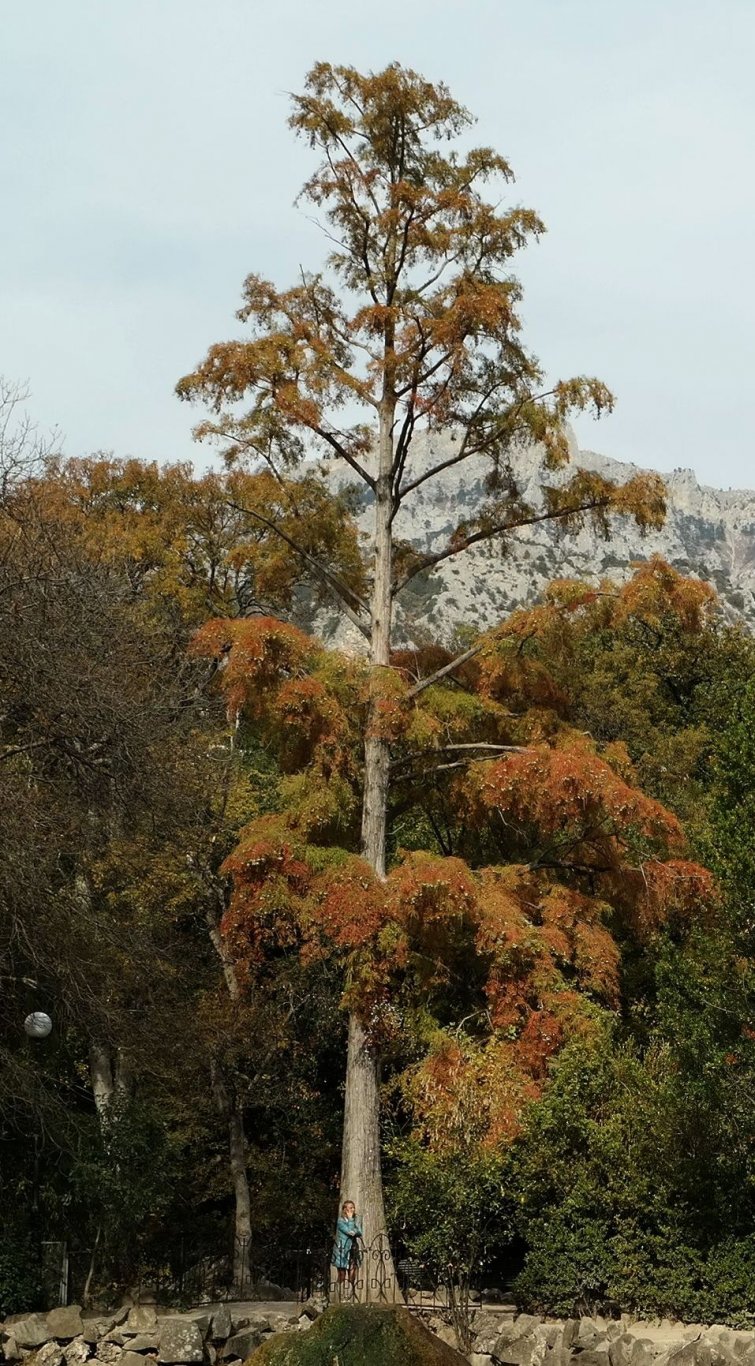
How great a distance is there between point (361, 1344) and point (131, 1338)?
19.5 ft

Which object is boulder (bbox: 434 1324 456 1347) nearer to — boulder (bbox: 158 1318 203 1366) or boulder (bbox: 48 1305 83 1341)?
boulder (bbox: 158 1318 203 1366)

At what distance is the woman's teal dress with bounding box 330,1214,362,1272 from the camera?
1593 cm

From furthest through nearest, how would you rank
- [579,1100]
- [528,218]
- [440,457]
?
[440,457] < [528,218] < [579,1100]

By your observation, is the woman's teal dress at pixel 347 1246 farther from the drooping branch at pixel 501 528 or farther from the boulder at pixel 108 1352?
the drooping branch at pixel 501 528

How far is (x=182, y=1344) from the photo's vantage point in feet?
46.9

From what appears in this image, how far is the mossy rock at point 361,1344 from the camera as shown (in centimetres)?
959

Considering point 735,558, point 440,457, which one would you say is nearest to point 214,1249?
point 440,457

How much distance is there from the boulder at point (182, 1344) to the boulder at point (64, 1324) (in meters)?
0.95

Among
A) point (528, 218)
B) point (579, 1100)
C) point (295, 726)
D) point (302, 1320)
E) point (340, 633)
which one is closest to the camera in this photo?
point (302, 1320)

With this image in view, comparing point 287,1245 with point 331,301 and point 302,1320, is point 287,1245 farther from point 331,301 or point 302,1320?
point 331,301

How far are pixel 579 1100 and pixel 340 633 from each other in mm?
43325

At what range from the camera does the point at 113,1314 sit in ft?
51.2

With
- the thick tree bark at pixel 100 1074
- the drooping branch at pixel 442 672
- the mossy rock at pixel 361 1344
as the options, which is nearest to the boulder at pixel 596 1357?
the mossy rock at pixel 361 1344

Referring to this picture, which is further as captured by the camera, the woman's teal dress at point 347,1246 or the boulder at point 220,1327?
the woman's teal dress at point 347,1246
